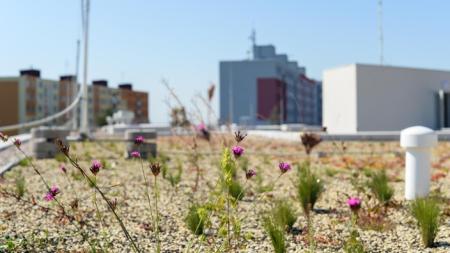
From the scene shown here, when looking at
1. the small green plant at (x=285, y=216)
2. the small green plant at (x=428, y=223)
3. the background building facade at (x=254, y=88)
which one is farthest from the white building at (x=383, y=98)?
the background building facade at (x=254, y=88)

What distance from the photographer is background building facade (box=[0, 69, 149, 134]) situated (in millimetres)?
71688

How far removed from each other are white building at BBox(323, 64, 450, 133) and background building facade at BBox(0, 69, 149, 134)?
113 ft

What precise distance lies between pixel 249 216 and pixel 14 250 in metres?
2.05

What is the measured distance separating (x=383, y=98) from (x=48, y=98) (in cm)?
6305

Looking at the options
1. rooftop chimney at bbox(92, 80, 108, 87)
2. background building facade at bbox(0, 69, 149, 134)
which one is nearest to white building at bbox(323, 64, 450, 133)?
background building facade at bbox(0, 69, 149, 134)

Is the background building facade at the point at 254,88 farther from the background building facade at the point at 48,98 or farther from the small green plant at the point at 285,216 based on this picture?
the small green plant at the point at 285,216

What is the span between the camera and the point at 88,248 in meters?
3.40

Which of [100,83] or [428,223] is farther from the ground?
[100,83]

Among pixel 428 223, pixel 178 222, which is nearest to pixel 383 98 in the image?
pixel 178 222

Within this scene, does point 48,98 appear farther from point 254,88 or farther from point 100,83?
point 254,88

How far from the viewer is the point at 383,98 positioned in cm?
2880

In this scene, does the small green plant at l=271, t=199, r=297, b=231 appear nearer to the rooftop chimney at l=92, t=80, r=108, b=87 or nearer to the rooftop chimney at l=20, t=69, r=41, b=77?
the rooftop chimney at l=20, t=69, r=41, b=77

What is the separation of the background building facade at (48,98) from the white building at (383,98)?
113 ft

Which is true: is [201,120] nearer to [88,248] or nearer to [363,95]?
[88,248]
